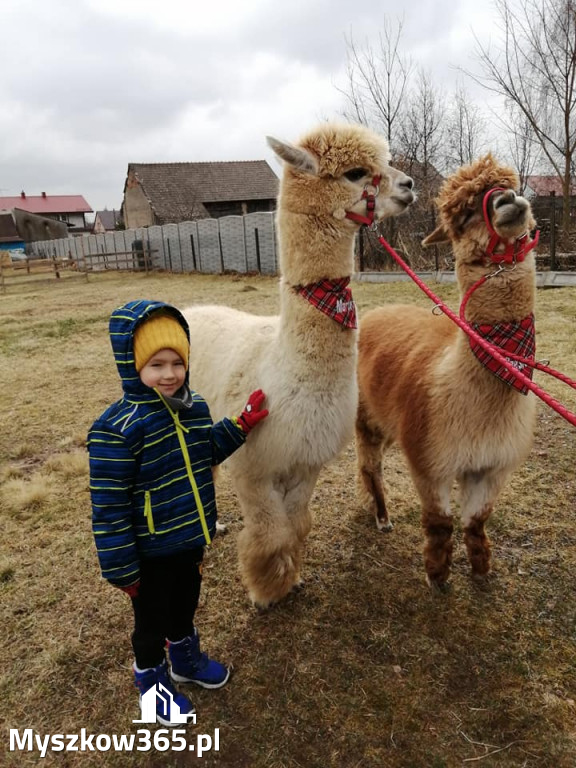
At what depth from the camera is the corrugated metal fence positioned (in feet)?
52.6

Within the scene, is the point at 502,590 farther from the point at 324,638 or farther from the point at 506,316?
the point at 506,316

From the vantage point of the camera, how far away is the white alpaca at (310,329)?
1.86 m

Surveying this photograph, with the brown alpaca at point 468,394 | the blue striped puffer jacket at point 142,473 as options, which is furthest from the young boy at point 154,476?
the brown alpaca at point 468,394

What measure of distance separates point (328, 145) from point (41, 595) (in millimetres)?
2320

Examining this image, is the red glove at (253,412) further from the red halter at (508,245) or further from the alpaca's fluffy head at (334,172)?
the red halter at (508,245)

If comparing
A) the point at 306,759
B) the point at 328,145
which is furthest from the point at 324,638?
the point at 328,145

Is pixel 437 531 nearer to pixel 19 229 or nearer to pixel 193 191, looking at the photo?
pixel 193 191

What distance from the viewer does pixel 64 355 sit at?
23.4 feet

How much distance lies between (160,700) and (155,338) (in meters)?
1.25

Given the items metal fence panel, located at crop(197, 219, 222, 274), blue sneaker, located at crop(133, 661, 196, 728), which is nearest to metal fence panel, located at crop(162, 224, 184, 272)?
metal fence panel, located at crop(197, 219, 222, 274)

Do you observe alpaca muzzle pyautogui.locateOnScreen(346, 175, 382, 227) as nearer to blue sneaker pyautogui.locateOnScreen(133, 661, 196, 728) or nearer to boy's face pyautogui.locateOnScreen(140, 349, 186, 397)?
boy's face pyautogui.locateOnScreen(140, 349, 186, 397)

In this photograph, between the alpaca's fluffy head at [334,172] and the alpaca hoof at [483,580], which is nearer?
the alpaca's fluffy head at [334,172]

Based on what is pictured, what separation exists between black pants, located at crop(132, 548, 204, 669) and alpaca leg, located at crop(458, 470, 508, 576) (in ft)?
3.89

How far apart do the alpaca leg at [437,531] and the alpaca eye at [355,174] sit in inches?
49.4
